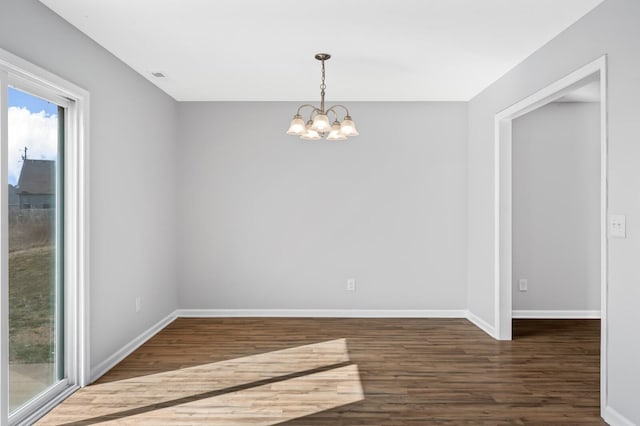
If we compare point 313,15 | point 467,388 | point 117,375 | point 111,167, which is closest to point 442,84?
point 313,15

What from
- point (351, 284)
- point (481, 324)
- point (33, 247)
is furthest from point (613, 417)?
point (33, 247)

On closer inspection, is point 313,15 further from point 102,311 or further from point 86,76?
point 102,311

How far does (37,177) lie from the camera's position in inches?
112

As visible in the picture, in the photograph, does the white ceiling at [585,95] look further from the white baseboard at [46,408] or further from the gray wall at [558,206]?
the white baseboard at [46,408]

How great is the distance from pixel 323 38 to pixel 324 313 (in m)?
3.21

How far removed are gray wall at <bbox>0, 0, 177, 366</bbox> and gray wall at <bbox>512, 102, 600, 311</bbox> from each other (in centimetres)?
407

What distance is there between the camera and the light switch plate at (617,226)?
2514 mm

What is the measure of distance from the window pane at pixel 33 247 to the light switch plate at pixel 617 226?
11.5 feet

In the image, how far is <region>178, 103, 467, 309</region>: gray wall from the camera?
530cm

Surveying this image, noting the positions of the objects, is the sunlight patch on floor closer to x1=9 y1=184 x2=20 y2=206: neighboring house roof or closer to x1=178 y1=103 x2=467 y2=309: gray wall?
x1=9 y1=184 x2=20 y2=206: neighboring house roof

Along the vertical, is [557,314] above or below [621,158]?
below

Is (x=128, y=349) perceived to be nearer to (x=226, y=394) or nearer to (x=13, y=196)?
(x=226, y=394)

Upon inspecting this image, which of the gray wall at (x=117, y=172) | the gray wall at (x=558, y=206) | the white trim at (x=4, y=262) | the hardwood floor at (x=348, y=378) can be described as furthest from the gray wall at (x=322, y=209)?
the white trim at (x=4, y=262)

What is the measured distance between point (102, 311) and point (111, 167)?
1.15 metres
